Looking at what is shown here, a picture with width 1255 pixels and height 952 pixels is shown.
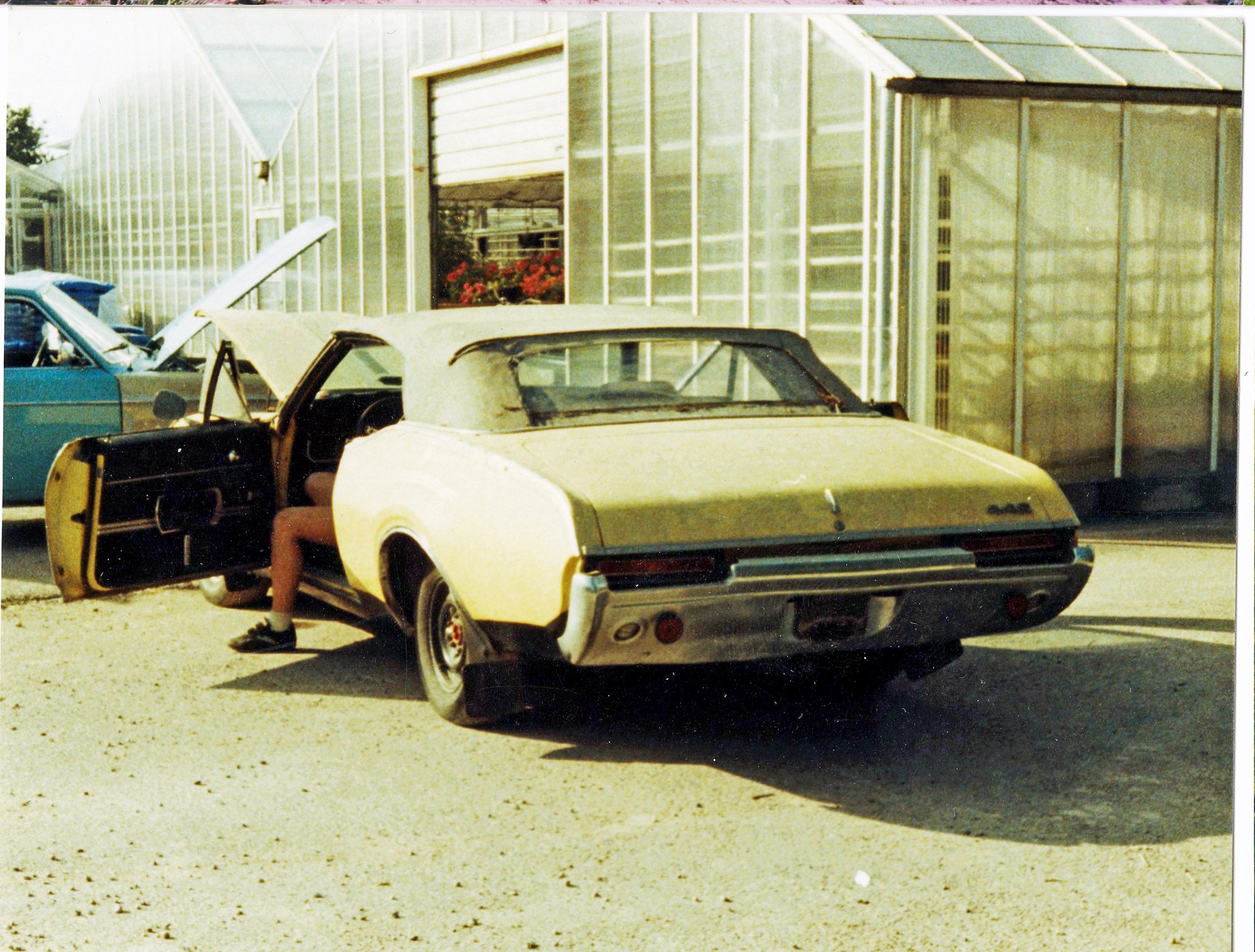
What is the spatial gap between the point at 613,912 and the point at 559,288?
4355 millimetres

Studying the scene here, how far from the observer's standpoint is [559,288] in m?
7.18

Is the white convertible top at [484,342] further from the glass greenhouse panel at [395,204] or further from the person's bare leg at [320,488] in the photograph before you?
the glass greenhouse panel at [395,204]

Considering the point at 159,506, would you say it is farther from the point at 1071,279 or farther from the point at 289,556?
the point at 1071,279

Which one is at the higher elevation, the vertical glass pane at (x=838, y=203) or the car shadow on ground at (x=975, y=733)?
the vertical glass pane at (x=838, y=203)

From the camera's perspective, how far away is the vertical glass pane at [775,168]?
23.8ft

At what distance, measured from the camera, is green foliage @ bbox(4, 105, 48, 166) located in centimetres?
443

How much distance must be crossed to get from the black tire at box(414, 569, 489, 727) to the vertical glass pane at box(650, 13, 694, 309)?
3.62 metres

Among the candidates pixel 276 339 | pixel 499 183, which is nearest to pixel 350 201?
pixel 499 183

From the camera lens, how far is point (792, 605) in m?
3.78

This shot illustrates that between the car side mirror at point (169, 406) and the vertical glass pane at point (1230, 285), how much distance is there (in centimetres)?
359

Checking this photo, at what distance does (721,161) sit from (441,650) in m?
3.98

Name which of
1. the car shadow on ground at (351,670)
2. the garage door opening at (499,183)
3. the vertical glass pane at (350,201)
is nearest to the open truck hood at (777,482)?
the car shadow on ground at (351,670)

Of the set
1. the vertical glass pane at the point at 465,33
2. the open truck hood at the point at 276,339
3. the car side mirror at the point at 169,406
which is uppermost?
the vertical glass pane at the point at 465,33

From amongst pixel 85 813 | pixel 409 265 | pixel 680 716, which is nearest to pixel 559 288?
pixel 409 265
